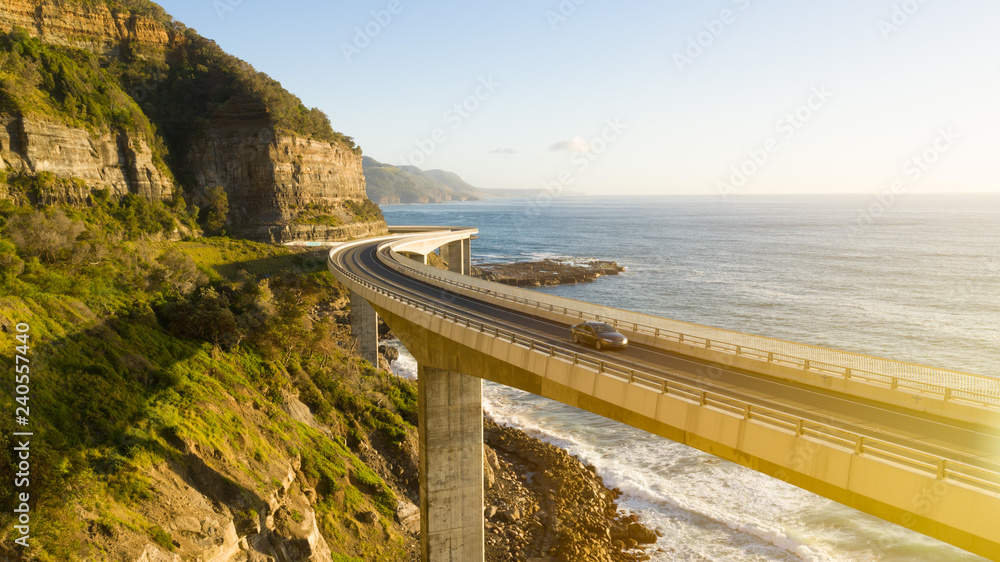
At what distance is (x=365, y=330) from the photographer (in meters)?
57.4

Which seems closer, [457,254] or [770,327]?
[770,327]

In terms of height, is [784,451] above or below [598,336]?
below

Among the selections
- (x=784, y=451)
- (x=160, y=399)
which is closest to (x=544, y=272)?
(x=160, y=399)

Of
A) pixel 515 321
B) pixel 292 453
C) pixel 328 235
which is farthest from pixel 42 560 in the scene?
pixel 328 235

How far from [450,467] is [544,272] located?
3627 inches

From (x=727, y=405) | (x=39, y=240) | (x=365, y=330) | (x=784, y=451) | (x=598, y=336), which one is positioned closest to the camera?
(x=784, y=451)

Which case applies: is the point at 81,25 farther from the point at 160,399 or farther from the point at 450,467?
the point at 450,467

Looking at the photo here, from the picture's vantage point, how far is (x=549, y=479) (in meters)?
38.4

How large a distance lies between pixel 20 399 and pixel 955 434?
30.1 metres

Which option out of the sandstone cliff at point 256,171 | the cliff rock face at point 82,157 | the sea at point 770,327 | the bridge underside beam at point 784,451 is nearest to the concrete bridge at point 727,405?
the bridge underside beam at point 784,451

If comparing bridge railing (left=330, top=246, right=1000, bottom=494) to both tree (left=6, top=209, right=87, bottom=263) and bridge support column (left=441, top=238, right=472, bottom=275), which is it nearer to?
tree (left=6, top=209, right=87, bottom=263)

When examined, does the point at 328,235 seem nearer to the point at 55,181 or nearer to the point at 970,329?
the point at 55,181

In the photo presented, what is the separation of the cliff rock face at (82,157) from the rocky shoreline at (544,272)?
5881cm

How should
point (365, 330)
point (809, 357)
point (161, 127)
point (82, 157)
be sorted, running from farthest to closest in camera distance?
point (161, 127), point (82, 157), point (365, 330), point (809, 357)
